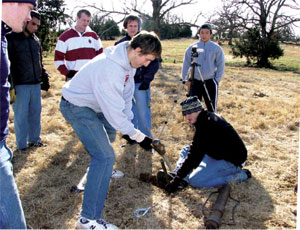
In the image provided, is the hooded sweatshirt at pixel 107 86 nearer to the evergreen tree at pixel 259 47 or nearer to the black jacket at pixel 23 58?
the black jacket at pixel 23 58

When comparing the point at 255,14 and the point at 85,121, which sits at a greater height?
the point at 255,14

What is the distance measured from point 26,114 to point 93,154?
2295 mm

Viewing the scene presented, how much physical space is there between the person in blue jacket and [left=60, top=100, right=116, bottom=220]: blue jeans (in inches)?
67.4

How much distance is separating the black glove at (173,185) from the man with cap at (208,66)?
2.20 metres

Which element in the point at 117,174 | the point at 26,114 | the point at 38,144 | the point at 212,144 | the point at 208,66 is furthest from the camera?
the point at 208,66

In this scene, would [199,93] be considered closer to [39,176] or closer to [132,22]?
[132,22]

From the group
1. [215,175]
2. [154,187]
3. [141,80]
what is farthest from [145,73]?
[215,175]

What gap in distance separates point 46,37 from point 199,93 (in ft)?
42.2

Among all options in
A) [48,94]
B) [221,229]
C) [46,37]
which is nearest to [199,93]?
[221,229]

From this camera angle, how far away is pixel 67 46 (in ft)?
14.9

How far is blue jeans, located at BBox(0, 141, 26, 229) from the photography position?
1929 mm

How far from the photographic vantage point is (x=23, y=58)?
162 inches

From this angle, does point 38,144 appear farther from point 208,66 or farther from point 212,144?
point 208,66

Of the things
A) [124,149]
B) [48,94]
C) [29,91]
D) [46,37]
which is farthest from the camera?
[46,37]
